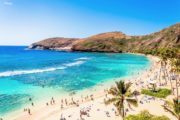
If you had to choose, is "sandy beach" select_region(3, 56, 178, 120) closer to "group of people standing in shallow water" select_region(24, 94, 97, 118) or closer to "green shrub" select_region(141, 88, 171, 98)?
"group of people standing in shallow water" select_region(24, 94, 97, 118)

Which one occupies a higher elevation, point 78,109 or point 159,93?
point 159,93

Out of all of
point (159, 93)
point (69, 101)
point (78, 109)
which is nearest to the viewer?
point (78, 109)

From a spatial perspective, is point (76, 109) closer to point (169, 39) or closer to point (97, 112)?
point (97, 112)

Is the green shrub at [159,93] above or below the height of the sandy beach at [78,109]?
above

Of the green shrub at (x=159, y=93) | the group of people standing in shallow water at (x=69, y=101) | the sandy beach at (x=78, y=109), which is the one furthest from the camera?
the green shrub at (x=159, y=93)

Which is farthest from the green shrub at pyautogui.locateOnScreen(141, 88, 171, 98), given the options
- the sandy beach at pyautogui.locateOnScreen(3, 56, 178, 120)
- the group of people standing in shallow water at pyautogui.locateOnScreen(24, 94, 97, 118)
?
the group of people standing in shallow water at pyautogui.locateOnScreen(24, 94, 97, 118)

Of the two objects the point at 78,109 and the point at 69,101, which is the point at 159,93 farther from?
the point at 69,101

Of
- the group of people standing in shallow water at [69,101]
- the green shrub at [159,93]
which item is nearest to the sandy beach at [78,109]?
the group of people standing in shallow water at [69,101]

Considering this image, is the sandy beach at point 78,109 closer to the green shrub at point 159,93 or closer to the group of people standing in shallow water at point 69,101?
the group of people standing in shallow water at point 69,101

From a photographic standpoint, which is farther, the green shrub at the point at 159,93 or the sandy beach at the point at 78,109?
the green shrub at the point at 159,93

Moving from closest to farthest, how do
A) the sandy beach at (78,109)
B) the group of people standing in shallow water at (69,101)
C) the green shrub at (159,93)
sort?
1. the sandy beach at (78,109)
2. the group of people standing in shallow water at (69,101)
3. the green shrub at (159,93)

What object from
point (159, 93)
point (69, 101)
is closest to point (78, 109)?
point (69, 101)

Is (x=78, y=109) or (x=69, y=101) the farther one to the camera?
(x=69, y=101)
